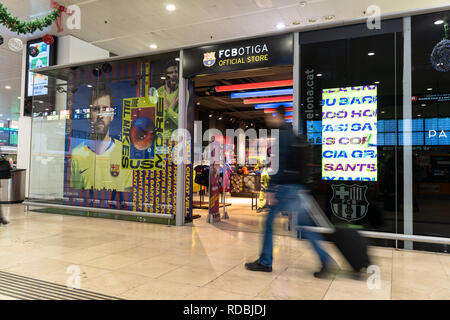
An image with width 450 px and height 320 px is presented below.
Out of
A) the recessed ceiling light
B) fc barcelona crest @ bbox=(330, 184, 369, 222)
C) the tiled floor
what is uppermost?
the recessed ceiling light

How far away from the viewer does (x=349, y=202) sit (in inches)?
169

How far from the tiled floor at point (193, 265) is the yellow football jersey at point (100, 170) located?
46.7 inches

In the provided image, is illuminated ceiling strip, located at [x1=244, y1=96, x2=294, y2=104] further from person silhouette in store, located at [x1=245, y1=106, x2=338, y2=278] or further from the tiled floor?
person silhouette in store, located at [x1=245, y1=106, x2=338, y2=278]

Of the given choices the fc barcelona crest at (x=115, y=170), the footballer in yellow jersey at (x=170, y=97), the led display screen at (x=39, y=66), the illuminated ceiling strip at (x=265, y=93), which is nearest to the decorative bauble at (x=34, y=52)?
the led display screen at (x=39, y=66)

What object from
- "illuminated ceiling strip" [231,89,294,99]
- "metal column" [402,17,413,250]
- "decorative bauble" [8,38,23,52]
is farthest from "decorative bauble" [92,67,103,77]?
"metal column" [402,17,413,250]

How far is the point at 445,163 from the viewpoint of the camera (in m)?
3.85

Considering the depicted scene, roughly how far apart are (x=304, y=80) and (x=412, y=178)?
192 cm

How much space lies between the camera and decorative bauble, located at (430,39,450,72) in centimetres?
391

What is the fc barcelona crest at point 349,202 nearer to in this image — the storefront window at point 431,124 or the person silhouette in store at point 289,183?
the storefront window at point 431,124

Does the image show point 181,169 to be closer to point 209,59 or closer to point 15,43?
point 209,59

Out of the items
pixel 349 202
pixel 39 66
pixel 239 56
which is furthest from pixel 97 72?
pixel 349 202

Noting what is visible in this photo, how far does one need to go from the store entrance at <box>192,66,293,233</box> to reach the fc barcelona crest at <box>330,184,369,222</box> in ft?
3.13

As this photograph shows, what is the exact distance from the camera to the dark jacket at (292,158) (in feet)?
9.95

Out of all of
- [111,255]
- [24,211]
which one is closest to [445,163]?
[111,255]
